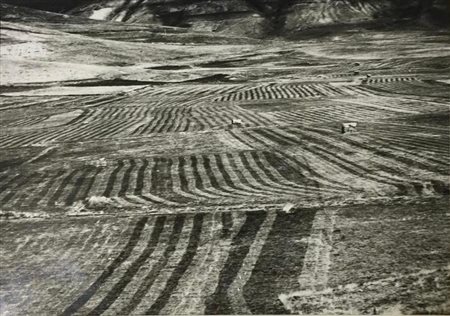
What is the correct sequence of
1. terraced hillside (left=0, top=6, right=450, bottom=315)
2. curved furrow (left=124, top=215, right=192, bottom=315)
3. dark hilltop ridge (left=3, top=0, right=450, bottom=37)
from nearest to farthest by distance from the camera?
curved furrow (left=124, top=215, right=192, bottom=315), terraced hillside (left=0, top=6, right=450, bottom=315), dark hilltop ridge (left=3, top=0, right=450, bottom=37)

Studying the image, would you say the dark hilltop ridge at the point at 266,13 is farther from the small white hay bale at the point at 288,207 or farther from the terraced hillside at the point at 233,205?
the small white hay bale at the point at 288,207

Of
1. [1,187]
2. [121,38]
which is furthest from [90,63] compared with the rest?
[1,187]

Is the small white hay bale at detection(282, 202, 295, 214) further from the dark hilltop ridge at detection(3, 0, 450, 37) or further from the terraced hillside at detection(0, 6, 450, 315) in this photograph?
the dark hilltop ridge at detection(3, 0, 450, 37)

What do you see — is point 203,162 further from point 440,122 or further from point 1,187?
point 440,122

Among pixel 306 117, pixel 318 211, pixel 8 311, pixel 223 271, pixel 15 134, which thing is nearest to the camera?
pixel 8 311

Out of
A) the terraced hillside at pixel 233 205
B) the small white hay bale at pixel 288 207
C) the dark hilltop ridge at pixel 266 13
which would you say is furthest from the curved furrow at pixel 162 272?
the dark hilltop ridge at pixel 266 13

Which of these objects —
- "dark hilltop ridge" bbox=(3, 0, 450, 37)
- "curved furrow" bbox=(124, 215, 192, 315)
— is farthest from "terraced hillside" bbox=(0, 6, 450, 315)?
"dark hilltop ridge" bbox=(3, 0, 450, 37)

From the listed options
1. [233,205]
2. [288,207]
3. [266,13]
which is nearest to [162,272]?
[233,205]
